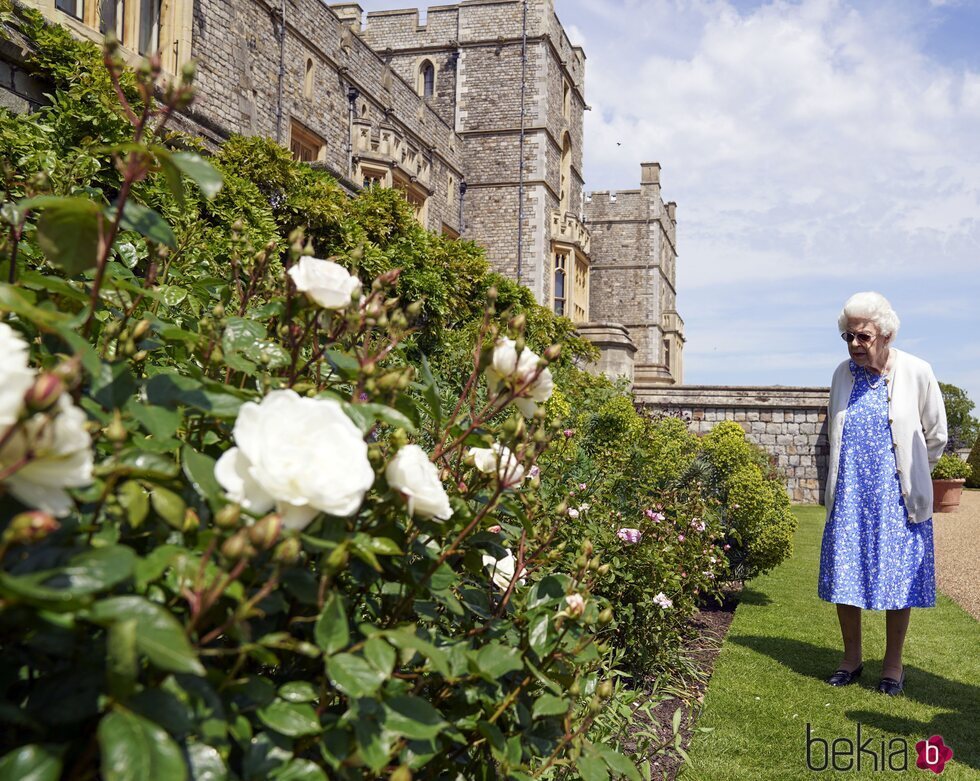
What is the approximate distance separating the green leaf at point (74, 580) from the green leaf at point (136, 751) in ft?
0.39

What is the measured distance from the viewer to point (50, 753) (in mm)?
764

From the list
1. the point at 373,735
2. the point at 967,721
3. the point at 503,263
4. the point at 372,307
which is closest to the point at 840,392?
the point at 967,721

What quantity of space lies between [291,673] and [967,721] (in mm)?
3958

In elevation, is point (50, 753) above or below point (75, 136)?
below

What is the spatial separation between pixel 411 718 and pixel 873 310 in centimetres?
378

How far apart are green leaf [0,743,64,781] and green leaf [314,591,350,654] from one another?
0.33 meters

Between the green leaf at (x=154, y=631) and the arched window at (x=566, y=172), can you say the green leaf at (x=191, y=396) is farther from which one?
the arched window at (x=566, y=172)

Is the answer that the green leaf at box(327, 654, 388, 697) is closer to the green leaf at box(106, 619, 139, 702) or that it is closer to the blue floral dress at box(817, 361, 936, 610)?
the green leaf at box(106, 619, 139, 702)

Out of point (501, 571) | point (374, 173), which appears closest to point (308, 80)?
point (374, 173)

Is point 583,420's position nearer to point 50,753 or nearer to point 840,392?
point 840,392

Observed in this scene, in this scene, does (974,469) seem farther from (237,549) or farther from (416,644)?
(237,549)

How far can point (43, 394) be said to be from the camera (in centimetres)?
72

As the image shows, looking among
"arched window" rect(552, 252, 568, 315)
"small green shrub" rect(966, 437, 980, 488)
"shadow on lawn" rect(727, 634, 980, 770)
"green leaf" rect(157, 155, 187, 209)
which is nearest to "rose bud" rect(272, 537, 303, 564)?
"green leaf" rect(157, 155, 187, 209)

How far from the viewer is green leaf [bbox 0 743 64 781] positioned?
0.73 metres
